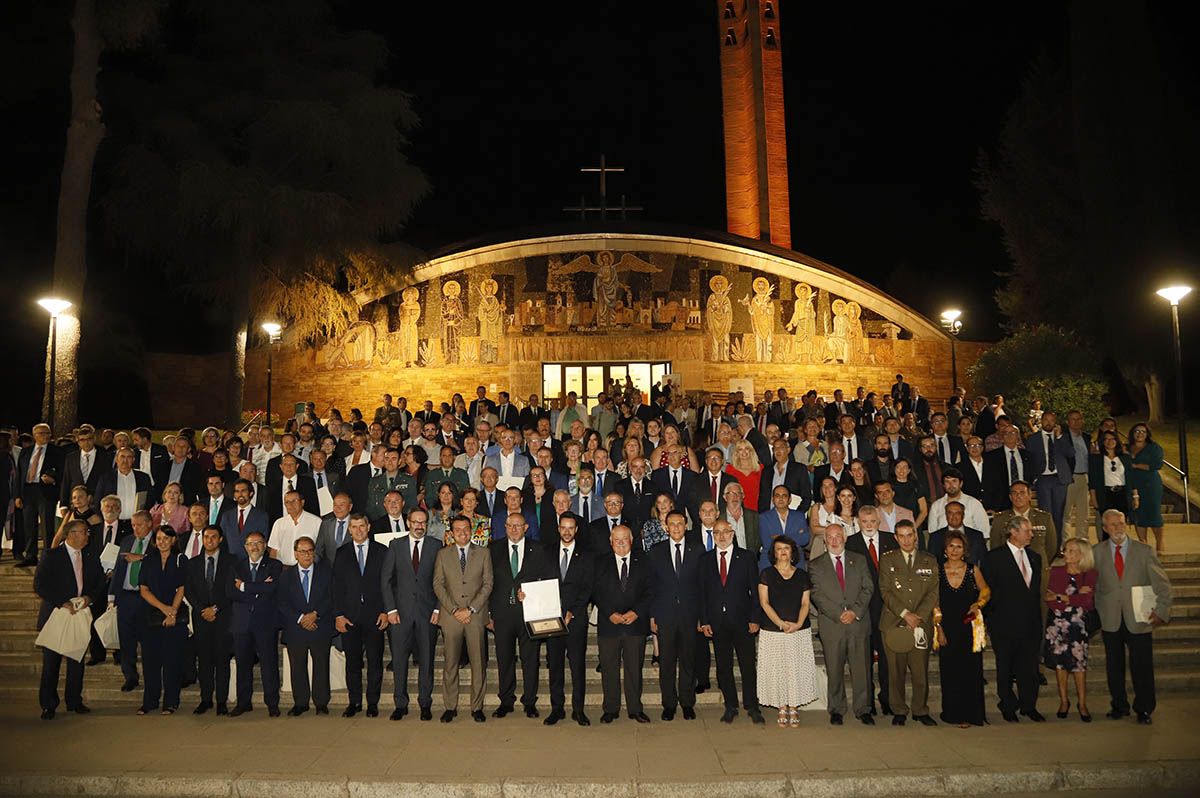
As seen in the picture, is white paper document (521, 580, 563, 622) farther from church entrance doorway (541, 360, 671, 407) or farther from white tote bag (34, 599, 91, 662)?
church entrance doorway (541, 360, 671, 407)

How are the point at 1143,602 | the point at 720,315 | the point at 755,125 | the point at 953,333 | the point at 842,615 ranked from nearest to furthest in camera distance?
the point at 1143,602 → the point at 842,615 → the point at 720,315 → the point at 953,333 → the point at 755,125

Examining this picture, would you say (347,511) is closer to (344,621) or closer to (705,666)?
(344,621)

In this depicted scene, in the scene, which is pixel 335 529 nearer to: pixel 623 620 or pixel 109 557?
pixel 109 557

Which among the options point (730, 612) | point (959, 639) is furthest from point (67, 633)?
point (959, 639)

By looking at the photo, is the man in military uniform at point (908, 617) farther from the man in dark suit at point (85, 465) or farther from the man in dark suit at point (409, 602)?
the man in dark suit at point (85, 465)

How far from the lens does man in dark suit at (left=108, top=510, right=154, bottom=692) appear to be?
8789mm

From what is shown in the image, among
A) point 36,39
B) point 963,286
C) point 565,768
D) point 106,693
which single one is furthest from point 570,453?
point 963,286

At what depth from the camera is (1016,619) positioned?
795cm

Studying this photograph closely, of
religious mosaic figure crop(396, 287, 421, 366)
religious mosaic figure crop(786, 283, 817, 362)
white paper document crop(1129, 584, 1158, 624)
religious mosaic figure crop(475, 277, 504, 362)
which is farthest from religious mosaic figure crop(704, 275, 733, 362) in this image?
white paper document crop(1129, 584, 1158, 624)

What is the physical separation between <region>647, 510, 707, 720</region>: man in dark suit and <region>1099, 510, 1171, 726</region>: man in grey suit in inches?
145

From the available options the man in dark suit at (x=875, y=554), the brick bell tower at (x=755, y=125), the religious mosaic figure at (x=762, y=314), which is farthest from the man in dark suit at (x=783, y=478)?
the brick bell tower at (x=755, y=125)

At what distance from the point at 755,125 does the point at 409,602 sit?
101 feet

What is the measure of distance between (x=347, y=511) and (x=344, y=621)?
1.27 meters

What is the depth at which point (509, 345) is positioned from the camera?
2403cm
